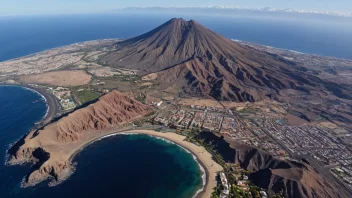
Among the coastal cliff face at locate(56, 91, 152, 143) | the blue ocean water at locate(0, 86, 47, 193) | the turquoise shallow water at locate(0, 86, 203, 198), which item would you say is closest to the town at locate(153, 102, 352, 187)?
the coastal cliff face at locate(56, 91, 152, 143)

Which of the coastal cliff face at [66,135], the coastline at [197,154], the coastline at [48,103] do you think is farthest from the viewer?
the coastline at [48,103]

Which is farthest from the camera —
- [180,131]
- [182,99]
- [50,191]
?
[182,99]

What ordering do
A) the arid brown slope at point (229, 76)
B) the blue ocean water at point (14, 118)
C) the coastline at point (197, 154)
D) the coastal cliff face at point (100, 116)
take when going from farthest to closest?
the arid brown slope at point (229, 76)
the coastal cliff face at point (100, 116)
the blue ocean water at point (14, 118)
the coastline at point (197, 154)

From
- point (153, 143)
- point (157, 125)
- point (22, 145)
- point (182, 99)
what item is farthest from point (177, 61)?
point (22, 145)

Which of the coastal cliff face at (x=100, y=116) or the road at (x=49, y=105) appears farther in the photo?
the road at (x=49, y=105)

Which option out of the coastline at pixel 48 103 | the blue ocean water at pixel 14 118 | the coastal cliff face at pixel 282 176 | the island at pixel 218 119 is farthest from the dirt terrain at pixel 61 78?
the coastal cliff face at pixel 282 176

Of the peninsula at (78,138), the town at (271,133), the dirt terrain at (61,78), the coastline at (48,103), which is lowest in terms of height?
the dirt terrain at (61,78)

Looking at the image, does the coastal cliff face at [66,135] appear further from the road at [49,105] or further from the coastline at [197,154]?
the road at [49,105]

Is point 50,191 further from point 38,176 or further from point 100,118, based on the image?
point 100,118
